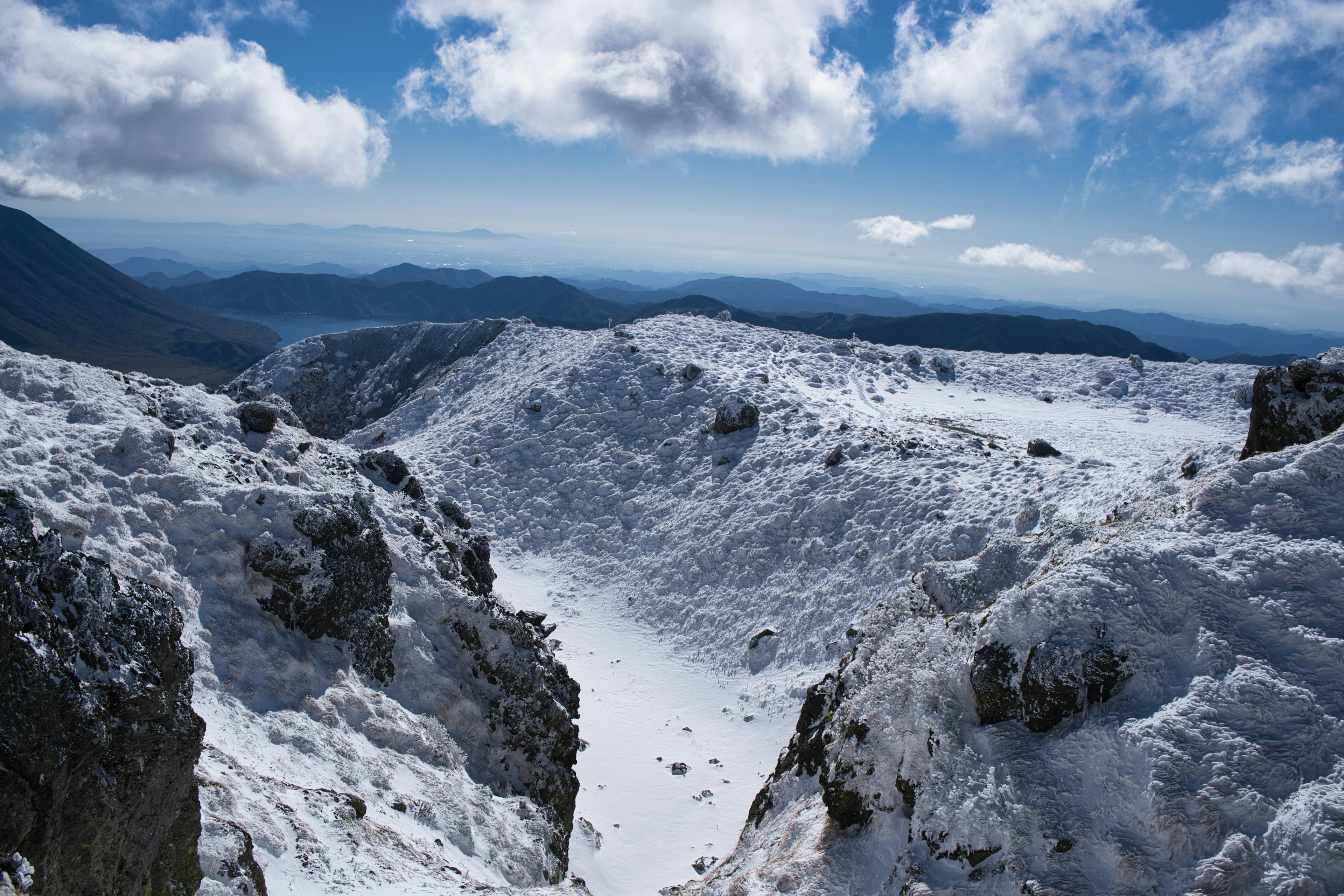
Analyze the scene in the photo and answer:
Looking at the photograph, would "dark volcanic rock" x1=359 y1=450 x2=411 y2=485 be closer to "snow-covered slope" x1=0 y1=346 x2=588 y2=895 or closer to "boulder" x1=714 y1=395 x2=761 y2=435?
"snow-covered slope" x1=0 y1=346 x2=588 y2=895

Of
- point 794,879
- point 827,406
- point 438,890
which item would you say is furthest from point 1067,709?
point 827,406

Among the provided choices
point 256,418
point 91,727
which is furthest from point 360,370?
point 91,727

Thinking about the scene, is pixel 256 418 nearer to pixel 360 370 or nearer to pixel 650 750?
pixel 650 750

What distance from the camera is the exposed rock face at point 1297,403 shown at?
34.2 feet

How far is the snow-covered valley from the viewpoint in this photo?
22.2ft

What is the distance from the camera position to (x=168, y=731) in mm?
6453

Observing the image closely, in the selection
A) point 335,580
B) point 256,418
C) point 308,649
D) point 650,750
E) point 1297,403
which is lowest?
point 650,750

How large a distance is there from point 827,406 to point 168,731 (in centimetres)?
3248

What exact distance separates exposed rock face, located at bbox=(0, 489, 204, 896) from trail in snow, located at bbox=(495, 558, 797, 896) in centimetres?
933

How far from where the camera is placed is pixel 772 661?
22125 millimetres

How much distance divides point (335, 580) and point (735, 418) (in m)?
23.1

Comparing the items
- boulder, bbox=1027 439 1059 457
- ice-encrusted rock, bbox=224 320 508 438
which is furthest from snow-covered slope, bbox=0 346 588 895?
ice-encrusted rock, bbox=224 320 508 438

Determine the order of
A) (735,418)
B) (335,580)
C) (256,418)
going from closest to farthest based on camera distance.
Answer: (335,580) < (256,418) < (735,418)

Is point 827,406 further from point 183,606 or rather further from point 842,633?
point 183,606
